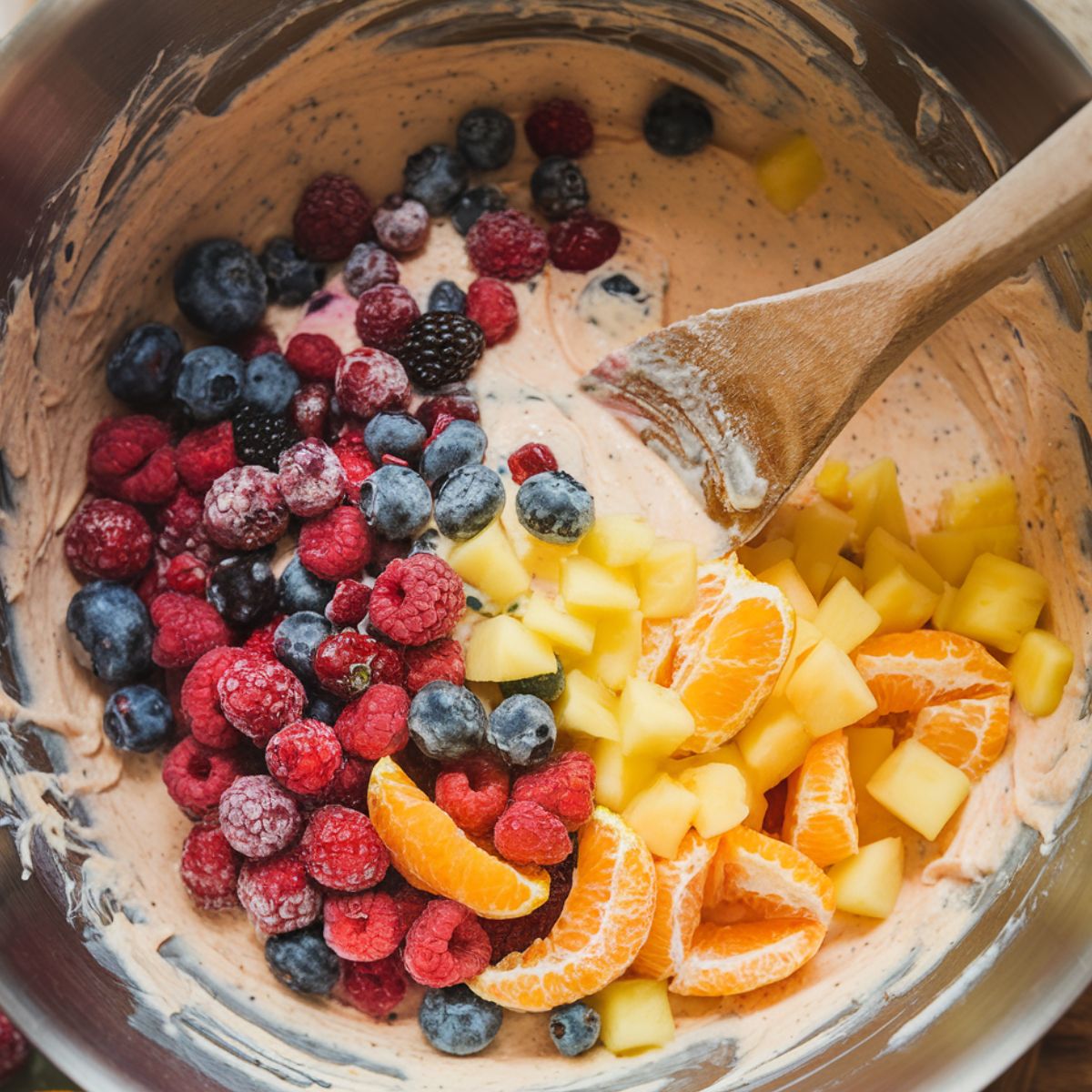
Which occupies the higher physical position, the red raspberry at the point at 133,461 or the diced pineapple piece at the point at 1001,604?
the diced pineapple piece at the point at 1001,604

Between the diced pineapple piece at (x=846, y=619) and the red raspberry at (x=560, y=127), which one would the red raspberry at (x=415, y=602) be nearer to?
the diced pineapple piece at (x=846, y=619)

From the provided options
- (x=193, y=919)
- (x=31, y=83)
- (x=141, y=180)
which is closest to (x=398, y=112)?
(x=141, y=180)

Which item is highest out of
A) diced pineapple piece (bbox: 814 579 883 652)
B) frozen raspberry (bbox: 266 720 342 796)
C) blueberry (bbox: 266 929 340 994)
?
diced pineapple piece (bbox: 814 579 883 652)

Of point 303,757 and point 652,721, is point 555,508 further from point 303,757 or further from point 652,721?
point 303,757

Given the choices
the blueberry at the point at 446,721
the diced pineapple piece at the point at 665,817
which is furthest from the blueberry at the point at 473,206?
the diced pineapple piece at the point at 665,817

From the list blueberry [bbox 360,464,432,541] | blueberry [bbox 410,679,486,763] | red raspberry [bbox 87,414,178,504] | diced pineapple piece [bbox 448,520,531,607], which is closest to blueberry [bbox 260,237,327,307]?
red raspberry [bbox 87,414,178,504]

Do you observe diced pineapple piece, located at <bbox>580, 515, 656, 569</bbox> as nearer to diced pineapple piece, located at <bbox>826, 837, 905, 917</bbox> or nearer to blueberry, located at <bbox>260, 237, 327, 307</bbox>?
diced pineapple piece, located at <bbox>826, 837, 905, 917</bbox>

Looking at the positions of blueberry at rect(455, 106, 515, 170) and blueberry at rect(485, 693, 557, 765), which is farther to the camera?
blueberry at rect(455, 106, 515, 170)

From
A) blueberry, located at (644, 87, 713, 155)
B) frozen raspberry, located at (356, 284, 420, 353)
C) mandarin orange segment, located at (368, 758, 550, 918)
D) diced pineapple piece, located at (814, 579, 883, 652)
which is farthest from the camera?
blueberry, located at (644, 87, 713, 155)
